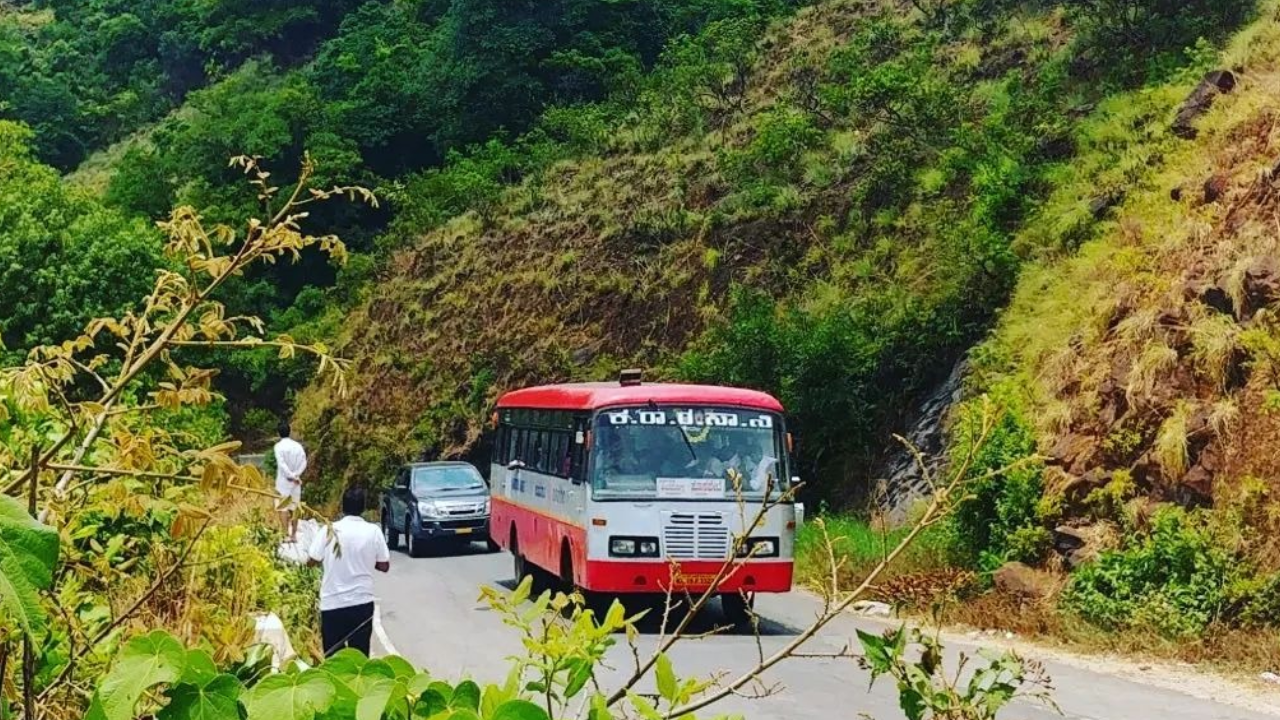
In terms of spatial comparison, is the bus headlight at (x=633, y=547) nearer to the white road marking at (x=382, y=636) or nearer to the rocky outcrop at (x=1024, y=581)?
the white road marking at (x=382, y=636)

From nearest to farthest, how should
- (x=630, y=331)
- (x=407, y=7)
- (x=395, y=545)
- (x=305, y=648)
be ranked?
1. (x=305, y=648)
2. (x=395, y=545)
3. (x=630, y=331)
4. (x=407, y=7)

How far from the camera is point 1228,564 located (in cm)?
1280

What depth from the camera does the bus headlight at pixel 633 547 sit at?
14.2m

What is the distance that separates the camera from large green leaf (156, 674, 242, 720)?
7.70ft

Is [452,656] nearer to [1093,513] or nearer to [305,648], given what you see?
[305,648]

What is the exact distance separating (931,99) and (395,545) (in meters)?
14.0

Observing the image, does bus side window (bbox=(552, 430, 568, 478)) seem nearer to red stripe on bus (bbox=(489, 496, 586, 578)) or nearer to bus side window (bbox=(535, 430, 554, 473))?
bus side window (bbox=(535, 430, 554, 473))

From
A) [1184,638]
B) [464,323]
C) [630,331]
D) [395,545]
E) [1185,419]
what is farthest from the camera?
[464,323]

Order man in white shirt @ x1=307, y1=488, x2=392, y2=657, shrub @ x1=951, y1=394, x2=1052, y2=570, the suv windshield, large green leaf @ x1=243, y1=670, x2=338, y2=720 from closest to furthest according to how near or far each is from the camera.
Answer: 1. large green leaf @ x1=243, y1=670, x2=338, y2=720
2. man in white shirt @ x1=307, y1=488, x2=392, y2=657
3. shrub @ x1=951, y1=394, x2=1052, y2=570
4. the suv windshield

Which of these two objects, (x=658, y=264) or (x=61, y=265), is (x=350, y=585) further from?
(x=61, y=265)

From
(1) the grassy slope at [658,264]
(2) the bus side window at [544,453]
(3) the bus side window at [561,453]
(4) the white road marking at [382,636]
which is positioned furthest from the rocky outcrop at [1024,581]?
(1) the grassy slope at [658,264]

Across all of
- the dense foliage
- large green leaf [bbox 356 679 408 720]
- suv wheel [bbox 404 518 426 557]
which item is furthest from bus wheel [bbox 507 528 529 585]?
large green leaf [bbox 356 679 408 720]

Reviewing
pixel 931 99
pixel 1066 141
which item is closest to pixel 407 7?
pixel 931 99

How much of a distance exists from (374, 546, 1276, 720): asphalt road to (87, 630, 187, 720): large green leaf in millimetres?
3754
